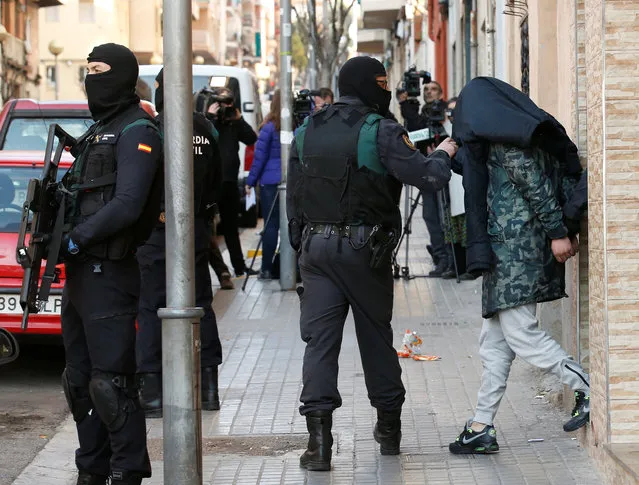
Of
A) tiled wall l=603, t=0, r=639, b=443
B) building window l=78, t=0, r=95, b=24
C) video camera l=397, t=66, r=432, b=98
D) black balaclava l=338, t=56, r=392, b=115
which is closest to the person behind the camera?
tiled wall l=603, t=0, r=639, b=443

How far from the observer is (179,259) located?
4.91 meters

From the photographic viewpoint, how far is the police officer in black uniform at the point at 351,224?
616 cm

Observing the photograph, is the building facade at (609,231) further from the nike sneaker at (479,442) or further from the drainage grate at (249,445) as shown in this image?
the drainage grate at (249,445)

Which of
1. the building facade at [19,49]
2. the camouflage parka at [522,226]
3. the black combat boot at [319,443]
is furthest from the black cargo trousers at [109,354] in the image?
the building facade at [19,49]

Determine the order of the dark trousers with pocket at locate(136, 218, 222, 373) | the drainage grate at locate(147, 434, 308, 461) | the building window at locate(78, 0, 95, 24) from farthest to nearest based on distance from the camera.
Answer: the building window at locate(78, 0, 95, 24) < the dark trousers with pocket at locate(136, 218, 222, 373) < the drainage grate at locate(147, 434, 308, 461)

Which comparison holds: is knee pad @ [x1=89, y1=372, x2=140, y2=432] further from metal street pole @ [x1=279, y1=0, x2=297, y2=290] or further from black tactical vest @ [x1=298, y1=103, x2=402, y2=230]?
metal street pole @ [x1=279, y1=0, x2=297, y2=290]

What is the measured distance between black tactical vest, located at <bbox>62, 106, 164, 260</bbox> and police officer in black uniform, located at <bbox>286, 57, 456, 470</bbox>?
0.88m

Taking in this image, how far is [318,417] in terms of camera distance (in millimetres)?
6230

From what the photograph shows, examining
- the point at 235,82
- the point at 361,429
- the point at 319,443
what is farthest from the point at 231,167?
the point at 235,82

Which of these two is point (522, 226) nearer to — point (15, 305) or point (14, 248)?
point (15, 305)

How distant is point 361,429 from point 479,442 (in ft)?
2.83

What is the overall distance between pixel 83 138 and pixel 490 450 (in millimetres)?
2421

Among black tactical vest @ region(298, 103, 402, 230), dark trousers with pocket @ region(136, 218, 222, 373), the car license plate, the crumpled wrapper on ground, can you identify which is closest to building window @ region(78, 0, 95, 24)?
the crumpled wrapper on ground

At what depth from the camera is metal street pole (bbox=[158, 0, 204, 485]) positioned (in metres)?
4.90
